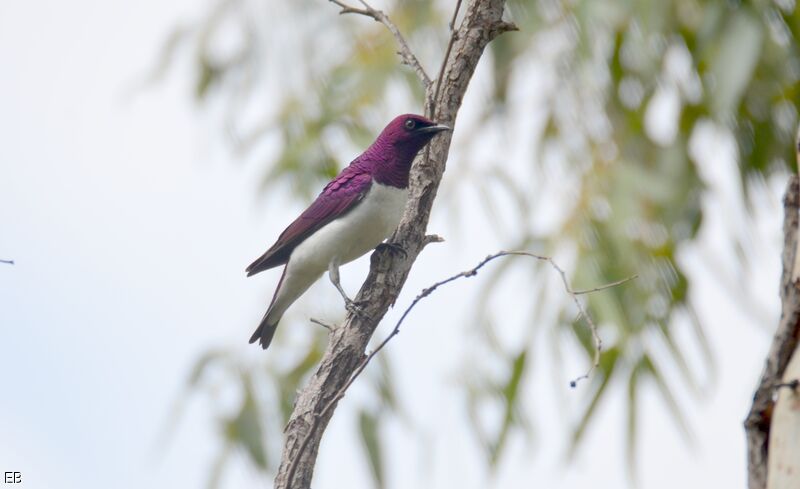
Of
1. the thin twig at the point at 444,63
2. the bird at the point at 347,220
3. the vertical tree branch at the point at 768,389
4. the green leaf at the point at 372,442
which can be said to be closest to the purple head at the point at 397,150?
the bird at the point at 347,220

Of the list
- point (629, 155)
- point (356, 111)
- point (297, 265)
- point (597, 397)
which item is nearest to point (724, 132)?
point (629, 155)

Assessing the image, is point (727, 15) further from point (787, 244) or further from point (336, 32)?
point (787, 244)

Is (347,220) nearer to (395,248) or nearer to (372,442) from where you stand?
(395,248)

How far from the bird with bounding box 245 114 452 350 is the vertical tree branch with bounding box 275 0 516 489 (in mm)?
224

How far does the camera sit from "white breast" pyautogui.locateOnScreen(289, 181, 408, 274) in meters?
4.34

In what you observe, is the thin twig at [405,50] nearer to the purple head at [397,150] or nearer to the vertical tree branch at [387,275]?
the vertical tree branch at [387,275]

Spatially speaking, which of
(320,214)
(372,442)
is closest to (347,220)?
(320,214)

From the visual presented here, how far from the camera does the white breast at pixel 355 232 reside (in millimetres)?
4336

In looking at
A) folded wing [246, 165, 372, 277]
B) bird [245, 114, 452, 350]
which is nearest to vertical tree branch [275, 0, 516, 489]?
bird [245, 114, 452, 350]

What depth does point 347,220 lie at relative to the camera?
15.0ft

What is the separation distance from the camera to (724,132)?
247 inches

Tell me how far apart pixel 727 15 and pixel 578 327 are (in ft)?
5.50

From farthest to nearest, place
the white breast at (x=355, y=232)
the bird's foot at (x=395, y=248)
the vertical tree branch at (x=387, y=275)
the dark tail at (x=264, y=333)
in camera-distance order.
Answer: the dark tail at (x=264, y=333) < the white breast at (x=355, y=232) < the bird's foot at (x=395, y=248) < the vertical tree branch at (x=387, y=275)

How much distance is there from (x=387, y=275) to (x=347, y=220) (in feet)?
2.54
